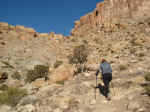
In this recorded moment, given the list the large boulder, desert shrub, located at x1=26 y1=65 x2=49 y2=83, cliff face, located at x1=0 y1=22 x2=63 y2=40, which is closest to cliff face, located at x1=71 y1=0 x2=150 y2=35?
cliff face, located at x1=0 y1=22 x2=63 y2=40

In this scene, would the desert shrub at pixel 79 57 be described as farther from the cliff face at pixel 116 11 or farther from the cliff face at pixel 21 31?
the cliff face at pixel 21 31

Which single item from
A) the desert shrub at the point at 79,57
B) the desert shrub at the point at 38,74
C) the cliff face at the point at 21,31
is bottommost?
the desert shrub at the point at 38,74

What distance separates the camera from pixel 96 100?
617cm

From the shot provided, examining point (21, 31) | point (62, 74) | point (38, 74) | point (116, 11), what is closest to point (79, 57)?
point (38, 74)

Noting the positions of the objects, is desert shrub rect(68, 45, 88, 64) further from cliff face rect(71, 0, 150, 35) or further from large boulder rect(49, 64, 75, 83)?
cliff face rect(71, 0, 150, 35)

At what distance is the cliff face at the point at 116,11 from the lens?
35.7 metres

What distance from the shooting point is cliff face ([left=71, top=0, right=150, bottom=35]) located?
35.7 m

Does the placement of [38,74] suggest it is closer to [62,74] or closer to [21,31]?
[62,74]

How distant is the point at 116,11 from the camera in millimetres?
38750

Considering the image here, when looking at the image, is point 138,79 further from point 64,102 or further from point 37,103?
point 37,103

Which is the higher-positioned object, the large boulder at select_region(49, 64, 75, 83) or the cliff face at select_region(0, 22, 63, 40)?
the cliff face at select_region(0, 22, 63, 40)

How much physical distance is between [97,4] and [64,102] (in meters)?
44.6

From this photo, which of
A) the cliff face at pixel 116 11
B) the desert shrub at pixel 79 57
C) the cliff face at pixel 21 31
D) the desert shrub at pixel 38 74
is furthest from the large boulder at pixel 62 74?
the cliff face at pixel 21 31

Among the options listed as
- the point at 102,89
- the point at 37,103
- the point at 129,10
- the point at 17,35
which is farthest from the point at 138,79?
the point at 17,35
